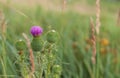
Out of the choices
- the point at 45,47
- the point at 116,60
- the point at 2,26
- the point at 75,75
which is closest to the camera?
the point at 45,47

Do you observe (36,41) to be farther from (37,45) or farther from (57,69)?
(57,69)

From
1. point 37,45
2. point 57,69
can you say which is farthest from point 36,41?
point 57,69

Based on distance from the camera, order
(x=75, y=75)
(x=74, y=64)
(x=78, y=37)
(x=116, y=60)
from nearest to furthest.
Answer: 1. (x=75, y=75)
2. (x=74, y=64)
3. (x=116, y=60)
4. (x=78, y=37)

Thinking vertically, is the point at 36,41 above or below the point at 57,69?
above

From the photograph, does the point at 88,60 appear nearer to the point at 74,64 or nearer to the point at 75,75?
the point at 74,64

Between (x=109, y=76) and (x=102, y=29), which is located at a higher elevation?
(x=102, y=29)

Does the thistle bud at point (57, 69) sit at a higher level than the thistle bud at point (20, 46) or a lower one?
lower

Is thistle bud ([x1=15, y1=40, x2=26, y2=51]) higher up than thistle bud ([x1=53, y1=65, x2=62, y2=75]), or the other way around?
thistle bud ([x1=15, y1=40, x2=26, y2=51])

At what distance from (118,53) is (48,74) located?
1540mm

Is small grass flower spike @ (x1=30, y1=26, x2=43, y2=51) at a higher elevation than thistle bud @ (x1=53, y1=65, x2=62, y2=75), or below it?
higher

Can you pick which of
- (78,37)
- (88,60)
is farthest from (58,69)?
(78,37)

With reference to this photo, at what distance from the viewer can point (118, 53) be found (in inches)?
110

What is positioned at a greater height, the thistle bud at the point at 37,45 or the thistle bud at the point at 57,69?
the thistle bud at the point at 37,45

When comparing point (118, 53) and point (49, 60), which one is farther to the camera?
point (118, 53)
